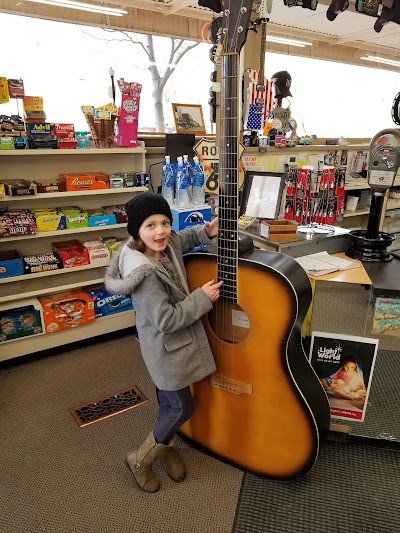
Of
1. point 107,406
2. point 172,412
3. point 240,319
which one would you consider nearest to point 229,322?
point 240,319

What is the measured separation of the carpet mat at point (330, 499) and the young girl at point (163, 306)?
1.45ft

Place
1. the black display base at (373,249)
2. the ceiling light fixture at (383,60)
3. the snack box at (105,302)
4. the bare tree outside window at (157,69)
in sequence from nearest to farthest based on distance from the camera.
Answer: the black display base at (373,249) < the snack box at (105,302) < the bare tree outside window at (157,69) < the ceiling light fixture at (383,60)

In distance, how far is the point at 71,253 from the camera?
262cm

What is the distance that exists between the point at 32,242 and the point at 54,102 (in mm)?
1284

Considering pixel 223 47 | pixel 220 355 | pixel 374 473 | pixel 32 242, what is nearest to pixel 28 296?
pixel 32 242

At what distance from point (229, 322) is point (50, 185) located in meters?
1.58

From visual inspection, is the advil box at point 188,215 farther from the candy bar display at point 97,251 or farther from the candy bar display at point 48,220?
the candy bar display at point 48,220

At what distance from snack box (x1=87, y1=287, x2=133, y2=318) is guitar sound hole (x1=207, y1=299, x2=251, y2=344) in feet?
4.46

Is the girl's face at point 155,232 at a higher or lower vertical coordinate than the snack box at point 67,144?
lower

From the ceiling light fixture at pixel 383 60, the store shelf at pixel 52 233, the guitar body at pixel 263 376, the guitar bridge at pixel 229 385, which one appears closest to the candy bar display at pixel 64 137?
the store shelf at pixel 52 233

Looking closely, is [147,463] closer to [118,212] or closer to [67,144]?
[118,212]

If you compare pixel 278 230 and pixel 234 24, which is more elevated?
pixel 234 24

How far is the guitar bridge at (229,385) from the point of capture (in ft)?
5.23

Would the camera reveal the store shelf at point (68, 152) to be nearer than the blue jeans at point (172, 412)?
No
